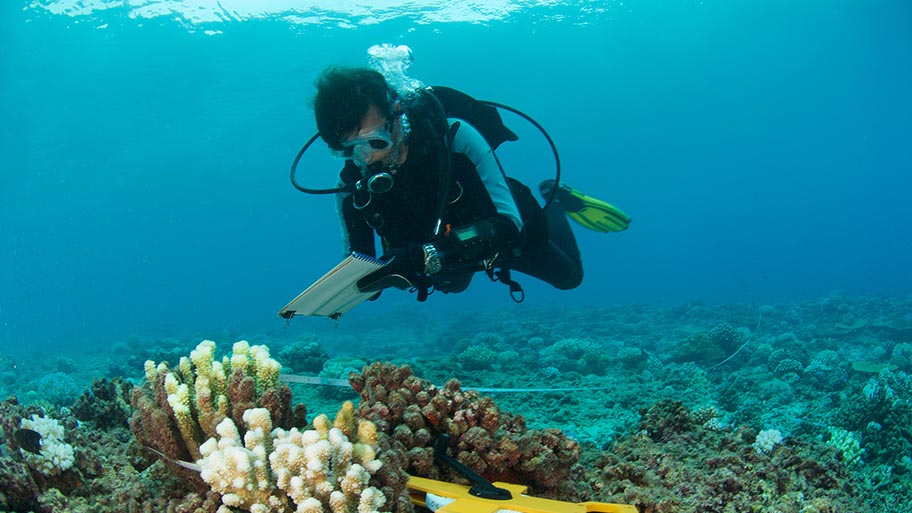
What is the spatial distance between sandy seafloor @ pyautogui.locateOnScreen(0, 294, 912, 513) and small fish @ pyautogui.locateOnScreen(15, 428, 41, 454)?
129 millimetres

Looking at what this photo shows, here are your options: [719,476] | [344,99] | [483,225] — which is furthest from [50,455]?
[719,476]

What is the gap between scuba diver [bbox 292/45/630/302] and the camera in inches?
191

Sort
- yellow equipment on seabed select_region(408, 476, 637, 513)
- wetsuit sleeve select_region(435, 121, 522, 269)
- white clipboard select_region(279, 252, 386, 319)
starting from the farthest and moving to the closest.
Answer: wetsuit sleeve select_region(435, 121, 522, 269) < white clipboard select_region(279, 252, 386, 319) < yellow equipment on seabed select_region(408, 476, 637, 513)

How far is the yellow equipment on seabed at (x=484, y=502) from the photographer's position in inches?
87.6

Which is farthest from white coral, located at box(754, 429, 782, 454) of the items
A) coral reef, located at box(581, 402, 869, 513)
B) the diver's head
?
the diver's head

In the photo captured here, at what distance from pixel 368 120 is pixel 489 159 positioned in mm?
1541

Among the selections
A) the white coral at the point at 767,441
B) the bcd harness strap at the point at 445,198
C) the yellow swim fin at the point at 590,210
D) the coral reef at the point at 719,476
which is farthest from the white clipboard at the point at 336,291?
the yellow swim fin at the point at 590,210

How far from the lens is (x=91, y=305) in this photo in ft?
361

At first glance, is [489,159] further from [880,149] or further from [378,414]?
[880,149]

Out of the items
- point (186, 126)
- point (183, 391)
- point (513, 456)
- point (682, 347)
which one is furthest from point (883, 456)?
point (186, 126)

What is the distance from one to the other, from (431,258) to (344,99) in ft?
5.75

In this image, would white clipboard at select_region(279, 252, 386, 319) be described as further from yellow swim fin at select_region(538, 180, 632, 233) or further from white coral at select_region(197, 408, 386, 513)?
yellow swim fin at select_region(538, 180, 632, 233)

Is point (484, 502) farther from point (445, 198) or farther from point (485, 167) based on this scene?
point (485, 167)

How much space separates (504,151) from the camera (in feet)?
302
